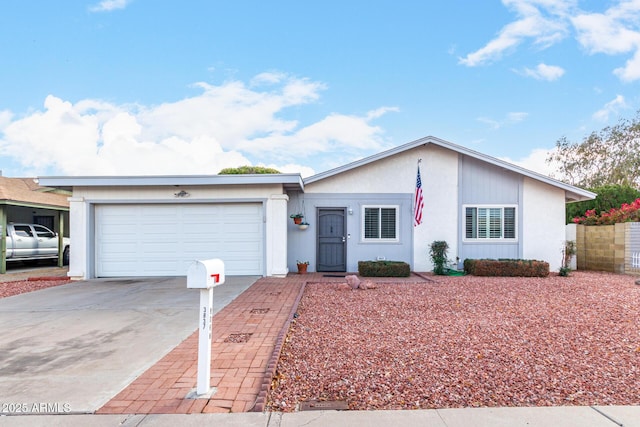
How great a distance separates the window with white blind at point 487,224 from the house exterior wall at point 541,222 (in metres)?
0.40

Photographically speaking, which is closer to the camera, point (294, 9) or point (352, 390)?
point (352, 390)

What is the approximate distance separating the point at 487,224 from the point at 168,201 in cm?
1021

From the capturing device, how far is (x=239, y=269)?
1068 cm

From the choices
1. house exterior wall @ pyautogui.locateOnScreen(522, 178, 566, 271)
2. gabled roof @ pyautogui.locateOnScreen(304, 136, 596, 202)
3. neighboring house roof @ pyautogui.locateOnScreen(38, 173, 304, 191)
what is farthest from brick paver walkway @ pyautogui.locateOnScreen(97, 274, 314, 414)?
house exterior wall @ pyautogui.locateOnScreen(522, 178, 566, 271)

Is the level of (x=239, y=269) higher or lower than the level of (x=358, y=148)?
lower

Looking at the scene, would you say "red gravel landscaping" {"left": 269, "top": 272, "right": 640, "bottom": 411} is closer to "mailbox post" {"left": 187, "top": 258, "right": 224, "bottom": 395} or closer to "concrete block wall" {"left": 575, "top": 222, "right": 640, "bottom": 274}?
"mailbox post" {"left": 187, "top": 258, "right": 224, "bottom": 395}

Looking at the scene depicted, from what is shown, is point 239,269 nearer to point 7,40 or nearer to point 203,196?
point 203,196

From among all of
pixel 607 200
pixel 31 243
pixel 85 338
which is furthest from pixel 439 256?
pixel 31 243

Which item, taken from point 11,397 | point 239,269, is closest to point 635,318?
point 11,397

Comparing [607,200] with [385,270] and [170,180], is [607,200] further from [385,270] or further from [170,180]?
[170,180]

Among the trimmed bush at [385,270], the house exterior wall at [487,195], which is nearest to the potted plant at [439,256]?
the house exterior wall at [487,195]

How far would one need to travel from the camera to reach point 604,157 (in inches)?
989

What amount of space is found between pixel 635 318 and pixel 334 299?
5.05 m

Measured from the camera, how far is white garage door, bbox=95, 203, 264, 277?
1068 cm
